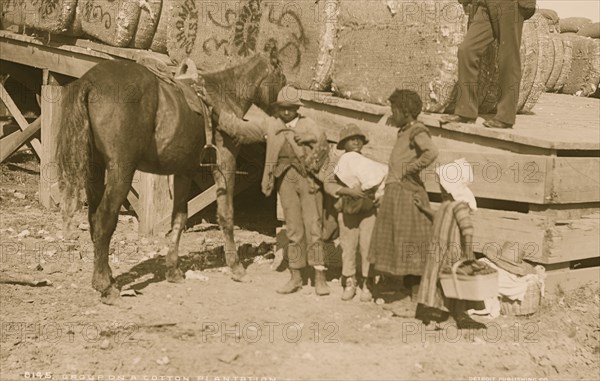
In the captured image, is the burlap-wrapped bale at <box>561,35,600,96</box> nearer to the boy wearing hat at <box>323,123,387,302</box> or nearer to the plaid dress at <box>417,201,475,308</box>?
the boy wearing hat at <box>323,123,387,302</box>

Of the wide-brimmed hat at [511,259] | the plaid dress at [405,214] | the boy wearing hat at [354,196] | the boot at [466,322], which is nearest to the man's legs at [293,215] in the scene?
the boy wearing hat at [354,196]

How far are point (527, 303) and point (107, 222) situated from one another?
3.78 metres

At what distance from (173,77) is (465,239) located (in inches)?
129

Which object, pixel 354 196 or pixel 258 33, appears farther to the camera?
Result: pixel 258 33

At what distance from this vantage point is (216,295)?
745 centimetres

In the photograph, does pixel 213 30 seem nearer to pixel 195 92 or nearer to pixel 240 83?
pixel 240 83

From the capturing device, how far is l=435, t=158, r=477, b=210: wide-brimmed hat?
A: 257 inches

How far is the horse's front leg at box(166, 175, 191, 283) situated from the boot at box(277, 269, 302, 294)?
43.5 inches

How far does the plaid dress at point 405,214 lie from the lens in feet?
22.0

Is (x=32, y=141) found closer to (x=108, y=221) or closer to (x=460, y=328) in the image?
(x=108, y=221)

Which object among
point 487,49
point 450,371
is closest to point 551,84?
point 487,49

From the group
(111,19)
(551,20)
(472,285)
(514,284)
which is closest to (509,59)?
(514,284)

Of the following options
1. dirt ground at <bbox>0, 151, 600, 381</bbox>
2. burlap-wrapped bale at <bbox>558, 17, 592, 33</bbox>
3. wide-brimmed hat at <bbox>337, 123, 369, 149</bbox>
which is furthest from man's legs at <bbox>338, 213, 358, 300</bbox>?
burlap-wrapped bale at <bbox>558, 17, 592, 33</bbox>

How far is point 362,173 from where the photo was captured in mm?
7055
